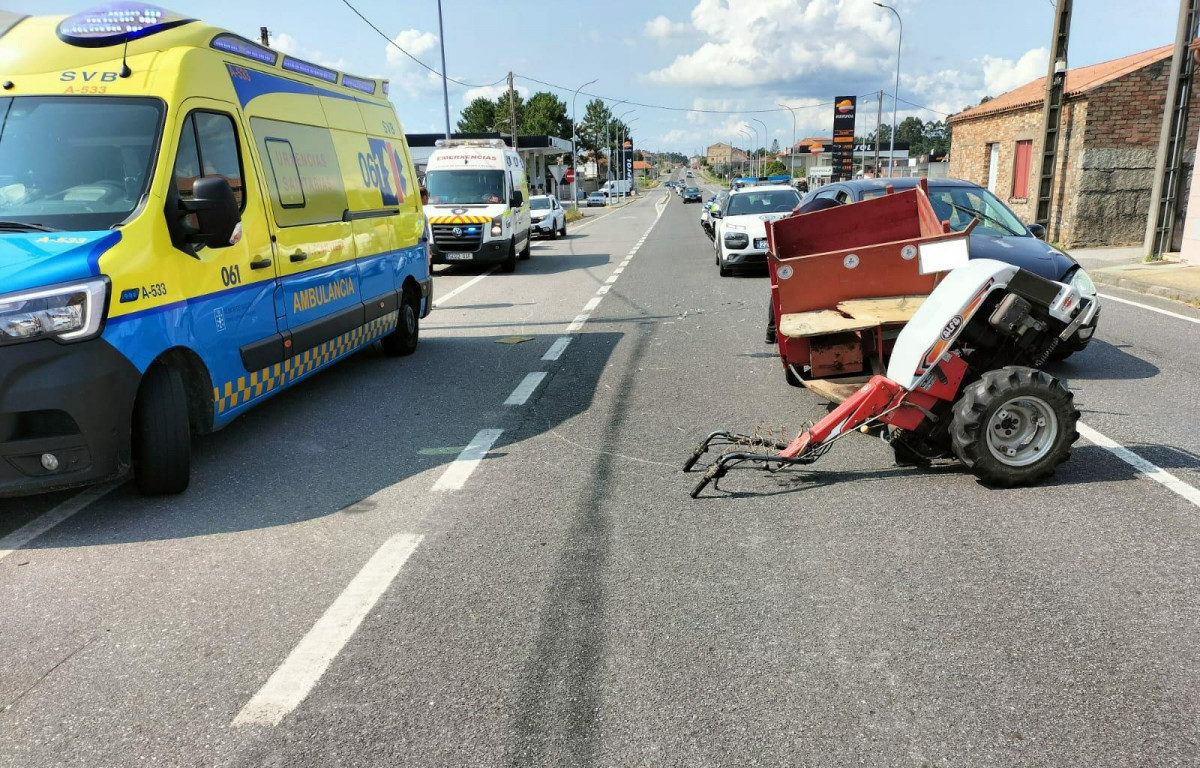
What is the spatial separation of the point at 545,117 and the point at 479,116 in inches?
392

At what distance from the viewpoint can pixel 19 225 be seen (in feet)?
15.2

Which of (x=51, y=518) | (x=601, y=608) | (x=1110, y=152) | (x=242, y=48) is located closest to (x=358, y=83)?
(x=242, y=48)

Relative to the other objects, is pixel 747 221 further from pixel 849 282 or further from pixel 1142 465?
pixel 1142 465

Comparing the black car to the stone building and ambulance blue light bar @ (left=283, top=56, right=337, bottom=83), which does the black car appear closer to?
ambulance blue light bar @ (left=283, top=56, right=337, bottom=83)

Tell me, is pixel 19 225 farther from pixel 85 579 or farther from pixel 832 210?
pixel 832 210

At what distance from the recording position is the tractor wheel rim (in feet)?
15.3

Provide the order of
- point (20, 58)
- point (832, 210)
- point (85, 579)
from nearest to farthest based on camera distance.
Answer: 1. point (85, 579)
2. point (20, 58)
3. point (832, 210)

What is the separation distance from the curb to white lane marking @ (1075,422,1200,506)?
7.66 metres

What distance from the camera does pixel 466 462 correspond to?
17.8ft

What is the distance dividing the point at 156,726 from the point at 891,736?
230cm

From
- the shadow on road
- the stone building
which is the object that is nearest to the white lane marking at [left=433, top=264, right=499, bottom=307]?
the shadow on road

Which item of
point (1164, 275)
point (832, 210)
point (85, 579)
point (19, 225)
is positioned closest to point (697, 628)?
point (85, 579)

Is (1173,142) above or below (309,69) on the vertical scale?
below

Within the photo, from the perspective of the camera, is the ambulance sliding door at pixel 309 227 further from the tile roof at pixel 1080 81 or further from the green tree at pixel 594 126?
the green tree at pixel 594 126
